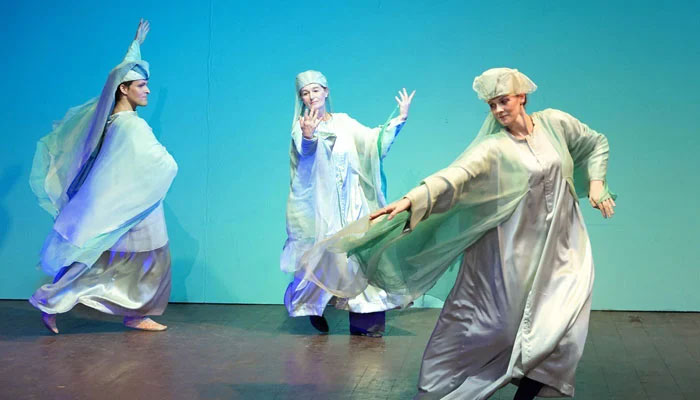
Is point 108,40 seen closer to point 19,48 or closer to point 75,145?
point 19,48

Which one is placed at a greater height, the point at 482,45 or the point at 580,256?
the point at 482,45

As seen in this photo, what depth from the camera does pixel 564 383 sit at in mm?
3664

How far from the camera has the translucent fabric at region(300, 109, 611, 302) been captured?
3795 millimetres

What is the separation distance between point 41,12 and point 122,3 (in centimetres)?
57

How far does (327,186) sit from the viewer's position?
18.7 ft

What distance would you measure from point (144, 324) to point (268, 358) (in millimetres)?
1082

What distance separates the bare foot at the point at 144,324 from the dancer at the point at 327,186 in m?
0.76

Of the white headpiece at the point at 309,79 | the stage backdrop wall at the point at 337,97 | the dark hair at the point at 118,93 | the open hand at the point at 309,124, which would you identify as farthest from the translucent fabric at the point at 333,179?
Answer: the dark hair at the point at 118,93

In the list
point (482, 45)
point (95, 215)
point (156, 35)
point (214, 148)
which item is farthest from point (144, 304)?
point (482, 45)

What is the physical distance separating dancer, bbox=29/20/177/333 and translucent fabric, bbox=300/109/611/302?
2019mm

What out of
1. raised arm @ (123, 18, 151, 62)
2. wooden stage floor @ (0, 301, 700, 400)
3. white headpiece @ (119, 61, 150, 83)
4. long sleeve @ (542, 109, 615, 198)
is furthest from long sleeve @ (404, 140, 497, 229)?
raised arm @ (123, 18, 151, 62)

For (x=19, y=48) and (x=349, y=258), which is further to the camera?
(x=19, y=48)

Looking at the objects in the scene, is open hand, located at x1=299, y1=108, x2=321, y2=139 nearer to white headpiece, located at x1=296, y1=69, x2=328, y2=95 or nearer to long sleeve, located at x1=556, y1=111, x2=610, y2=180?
white headpiece, located at x1=296, y1=69, x2=328, y2=95

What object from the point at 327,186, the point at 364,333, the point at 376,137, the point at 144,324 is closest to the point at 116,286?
the point at 144,324
